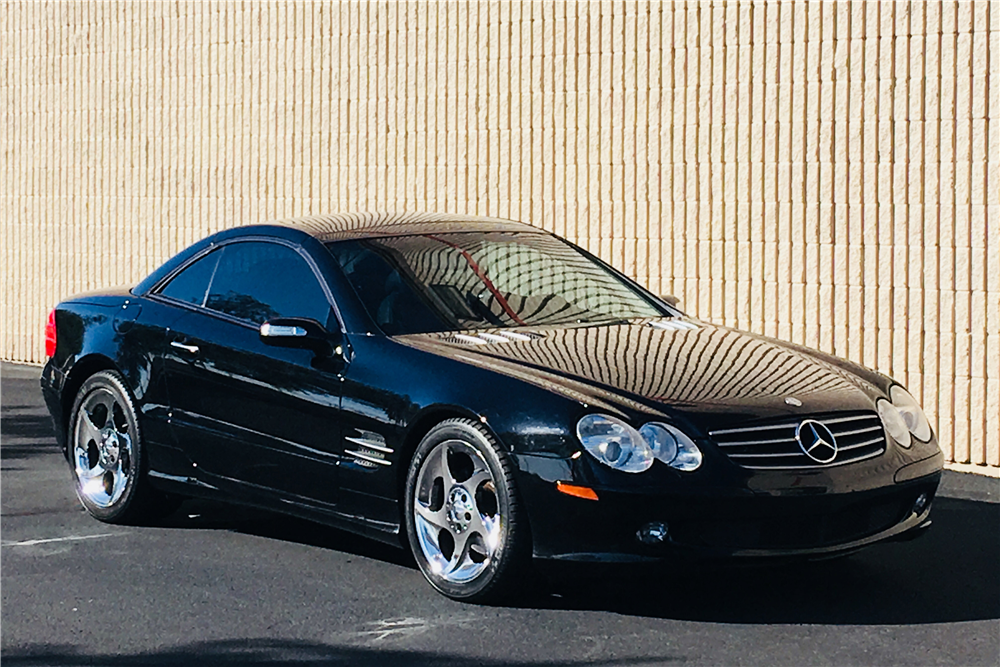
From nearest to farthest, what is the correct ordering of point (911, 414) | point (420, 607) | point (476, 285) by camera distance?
1. point (420, 607)
2. point (911, 414)
3. point (476, 285)

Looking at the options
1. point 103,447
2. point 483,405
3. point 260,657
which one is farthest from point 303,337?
point 103,447

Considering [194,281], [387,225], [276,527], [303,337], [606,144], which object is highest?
[606,144]

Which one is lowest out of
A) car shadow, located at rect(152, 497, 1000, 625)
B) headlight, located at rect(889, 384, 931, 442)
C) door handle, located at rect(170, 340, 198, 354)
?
car shadow, located at rect(152, 497, 1000, 625)

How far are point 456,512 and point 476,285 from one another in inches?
52.4

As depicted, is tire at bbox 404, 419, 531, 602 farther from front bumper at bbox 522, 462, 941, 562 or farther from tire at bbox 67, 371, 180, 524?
tire at bbox 67, 371, 180, 524

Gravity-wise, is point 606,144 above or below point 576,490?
above

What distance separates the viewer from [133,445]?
8.20 metres

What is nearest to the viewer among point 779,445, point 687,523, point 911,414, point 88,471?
point 687,523

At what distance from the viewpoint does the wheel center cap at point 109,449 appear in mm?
8359

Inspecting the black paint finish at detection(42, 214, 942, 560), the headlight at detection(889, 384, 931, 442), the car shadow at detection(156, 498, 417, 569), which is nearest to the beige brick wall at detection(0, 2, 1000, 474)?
the black paint finish at detection(42, 214, 942, 560)

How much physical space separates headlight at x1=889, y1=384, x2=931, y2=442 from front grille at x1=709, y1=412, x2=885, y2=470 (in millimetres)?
501

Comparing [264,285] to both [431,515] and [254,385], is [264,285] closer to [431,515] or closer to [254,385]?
[254,385]

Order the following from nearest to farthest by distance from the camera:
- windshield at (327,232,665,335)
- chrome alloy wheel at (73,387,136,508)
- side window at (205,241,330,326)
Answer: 1. windshield at (327,232,665,335)
2. side window at (205,241,330,326)
3. chrome alloy wheel at (73,387,136,508)

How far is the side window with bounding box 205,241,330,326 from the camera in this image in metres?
7.56
